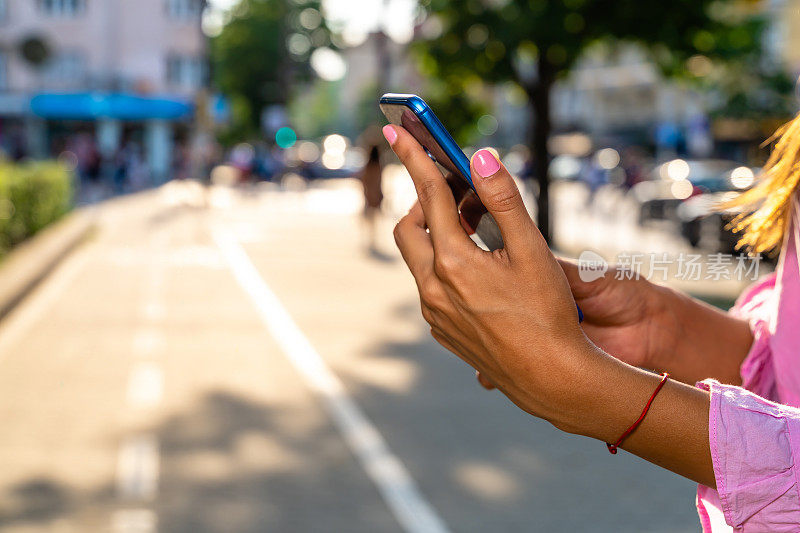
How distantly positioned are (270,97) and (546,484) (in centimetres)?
6312

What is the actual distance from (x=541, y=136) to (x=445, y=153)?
18.5 meters

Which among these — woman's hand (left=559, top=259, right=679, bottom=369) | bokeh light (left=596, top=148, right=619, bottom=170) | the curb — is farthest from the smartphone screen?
bokeh light (left=596, top=148, right=619, bottom=170)

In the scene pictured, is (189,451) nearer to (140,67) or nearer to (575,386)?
(575,386)

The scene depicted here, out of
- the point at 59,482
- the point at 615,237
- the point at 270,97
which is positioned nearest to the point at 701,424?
the point at 59,482

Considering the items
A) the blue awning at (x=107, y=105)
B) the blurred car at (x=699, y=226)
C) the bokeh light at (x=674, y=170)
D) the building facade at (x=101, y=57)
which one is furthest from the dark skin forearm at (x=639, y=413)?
the bokeh light at (x=674, y=170)

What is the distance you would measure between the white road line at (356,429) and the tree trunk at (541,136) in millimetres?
8195

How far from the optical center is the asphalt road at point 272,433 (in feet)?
17.0

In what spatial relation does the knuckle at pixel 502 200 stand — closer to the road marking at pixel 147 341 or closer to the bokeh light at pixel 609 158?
the road marking at pixel 147 341

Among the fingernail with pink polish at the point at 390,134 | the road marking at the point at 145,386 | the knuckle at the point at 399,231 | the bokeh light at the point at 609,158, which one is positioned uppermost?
the fingernail with pink polish at the point at 390,134

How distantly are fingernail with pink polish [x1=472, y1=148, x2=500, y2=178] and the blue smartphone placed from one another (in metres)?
0.03

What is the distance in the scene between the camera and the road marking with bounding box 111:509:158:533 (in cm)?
487

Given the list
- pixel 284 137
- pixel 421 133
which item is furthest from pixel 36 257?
pixel 284 137

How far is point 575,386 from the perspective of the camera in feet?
4.18

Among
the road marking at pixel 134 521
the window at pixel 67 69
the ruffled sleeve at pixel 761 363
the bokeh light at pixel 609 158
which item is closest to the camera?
the ruffled sleeve at pixel 761 363
